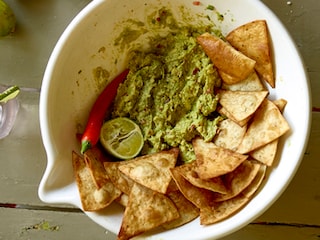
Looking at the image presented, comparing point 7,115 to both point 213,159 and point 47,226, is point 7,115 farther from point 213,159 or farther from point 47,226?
point 213,159

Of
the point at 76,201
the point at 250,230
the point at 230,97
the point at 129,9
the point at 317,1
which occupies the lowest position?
the point at 250,230

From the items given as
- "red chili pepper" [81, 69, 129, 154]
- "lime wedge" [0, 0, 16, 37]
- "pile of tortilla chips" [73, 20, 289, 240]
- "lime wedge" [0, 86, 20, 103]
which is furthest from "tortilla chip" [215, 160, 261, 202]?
"lime wedge" [0, 0, 16, 37]

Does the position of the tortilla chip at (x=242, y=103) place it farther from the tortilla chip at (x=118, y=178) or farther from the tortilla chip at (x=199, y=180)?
the tortilla chip at (x=118, y=178)

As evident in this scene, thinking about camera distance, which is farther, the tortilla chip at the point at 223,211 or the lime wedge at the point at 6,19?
the lime wedge at the point at 6,19

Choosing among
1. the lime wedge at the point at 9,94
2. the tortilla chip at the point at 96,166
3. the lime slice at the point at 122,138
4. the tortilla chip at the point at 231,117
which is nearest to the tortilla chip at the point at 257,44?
the tortilla chip at the point at 231,117

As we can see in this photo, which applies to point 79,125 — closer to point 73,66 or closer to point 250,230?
point 73,66

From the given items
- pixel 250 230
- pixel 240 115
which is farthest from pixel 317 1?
pixel 250 230
